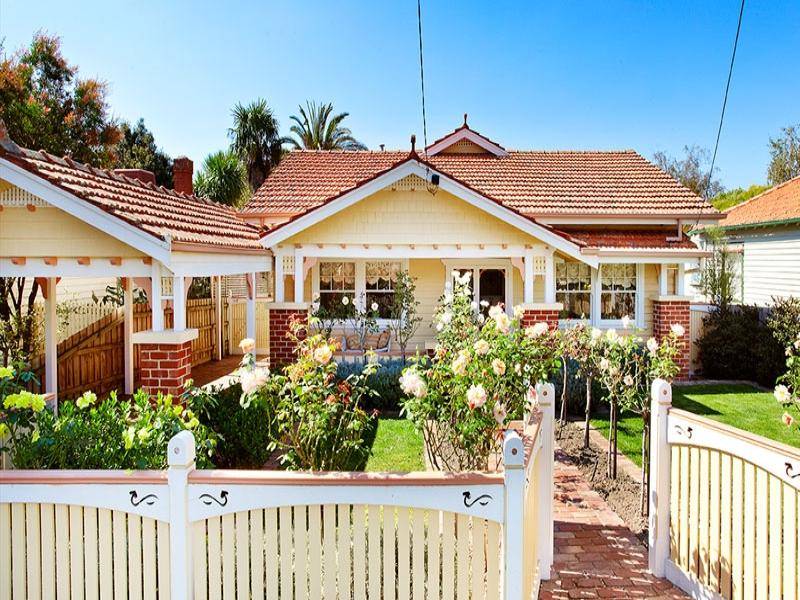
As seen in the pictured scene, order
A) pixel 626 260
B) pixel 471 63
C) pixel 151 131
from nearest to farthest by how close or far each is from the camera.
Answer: pixel 471 63 → pixel 626 260 → pixel 151 131

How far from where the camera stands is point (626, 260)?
14.0m

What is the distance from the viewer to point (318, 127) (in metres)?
40.8

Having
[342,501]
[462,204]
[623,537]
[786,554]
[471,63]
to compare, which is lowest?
[623,537]

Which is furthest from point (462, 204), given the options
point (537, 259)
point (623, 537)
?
point (623, 537)

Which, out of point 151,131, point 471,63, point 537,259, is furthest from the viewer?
point 151,131

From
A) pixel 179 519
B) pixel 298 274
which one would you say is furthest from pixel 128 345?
pixel 179 519

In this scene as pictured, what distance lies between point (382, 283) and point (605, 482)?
868 centimetres

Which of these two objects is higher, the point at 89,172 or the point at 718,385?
the point at 89,172

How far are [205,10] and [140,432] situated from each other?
6573 millimetres

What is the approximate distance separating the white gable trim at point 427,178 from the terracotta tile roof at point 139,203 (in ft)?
2.53

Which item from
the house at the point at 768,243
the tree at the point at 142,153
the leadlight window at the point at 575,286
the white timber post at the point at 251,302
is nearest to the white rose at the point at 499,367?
the white timber post at the point at 251,302

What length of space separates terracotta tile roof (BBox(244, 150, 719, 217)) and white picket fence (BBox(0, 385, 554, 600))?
11.1 metres

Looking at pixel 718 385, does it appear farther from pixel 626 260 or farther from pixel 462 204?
pixel 462 204

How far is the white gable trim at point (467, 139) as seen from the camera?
59.1 feet
